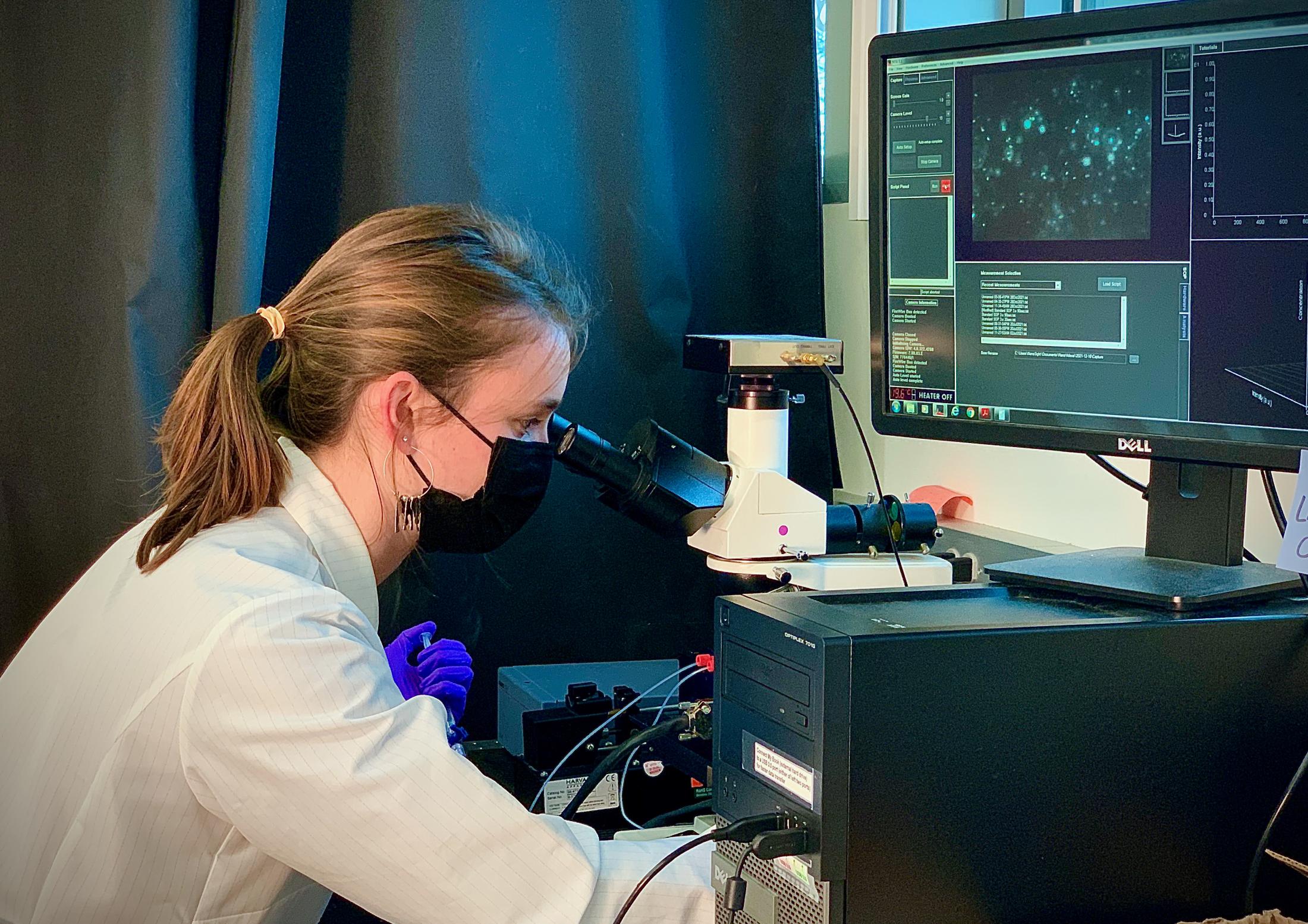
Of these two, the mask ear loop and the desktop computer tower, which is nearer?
the desktop computer tower

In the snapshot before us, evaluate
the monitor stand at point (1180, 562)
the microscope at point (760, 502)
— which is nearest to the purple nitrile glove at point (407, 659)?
the microscope at point (760, 502)

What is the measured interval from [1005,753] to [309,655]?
1.45 feet

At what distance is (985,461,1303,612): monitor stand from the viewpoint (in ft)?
2.64

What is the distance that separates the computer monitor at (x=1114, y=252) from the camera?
2.70ft

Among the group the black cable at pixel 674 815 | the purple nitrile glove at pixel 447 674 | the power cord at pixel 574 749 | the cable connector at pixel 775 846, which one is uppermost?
the cable connector at pixel 775 846

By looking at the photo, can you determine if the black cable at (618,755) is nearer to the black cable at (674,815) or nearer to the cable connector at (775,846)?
the black cable at (674,815)

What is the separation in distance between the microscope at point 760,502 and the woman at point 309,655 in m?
0.11

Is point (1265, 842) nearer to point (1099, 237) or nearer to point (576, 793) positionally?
point (1099, 237)

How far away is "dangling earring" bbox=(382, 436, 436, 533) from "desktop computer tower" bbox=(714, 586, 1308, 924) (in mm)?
387

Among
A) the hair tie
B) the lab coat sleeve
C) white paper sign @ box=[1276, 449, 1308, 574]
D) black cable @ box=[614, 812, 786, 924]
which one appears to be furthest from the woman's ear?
white paper sign @ box=[1276, 449, 1308, 574]

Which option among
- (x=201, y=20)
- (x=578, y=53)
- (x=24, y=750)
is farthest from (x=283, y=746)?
(x=578, y=53)

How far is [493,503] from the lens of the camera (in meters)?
1.29

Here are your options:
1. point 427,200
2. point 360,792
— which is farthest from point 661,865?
point 427,200

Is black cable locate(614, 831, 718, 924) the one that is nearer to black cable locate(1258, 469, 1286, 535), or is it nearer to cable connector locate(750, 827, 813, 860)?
cable connector locate(750, 827, 813, 860)
